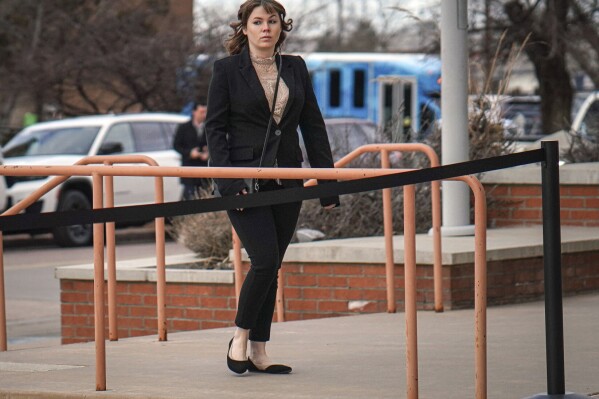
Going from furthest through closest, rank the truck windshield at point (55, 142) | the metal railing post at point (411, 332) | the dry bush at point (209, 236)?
the truck windshield at point (55, 142)
the dry bush at point (209, 236)
the metal railing post at point (411, 332)

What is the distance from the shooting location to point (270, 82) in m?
6.26

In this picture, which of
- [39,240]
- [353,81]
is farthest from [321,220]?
[353,81]

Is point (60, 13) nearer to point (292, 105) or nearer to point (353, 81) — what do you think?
point (353, 81)

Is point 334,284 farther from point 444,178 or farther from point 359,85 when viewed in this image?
point 359,85

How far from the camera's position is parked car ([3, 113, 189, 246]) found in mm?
18797

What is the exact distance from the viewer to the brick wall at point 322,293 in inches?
348

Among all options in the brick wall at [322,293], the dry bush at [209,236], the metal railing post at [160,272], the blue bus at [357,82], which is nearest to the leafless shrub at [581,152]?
the brick wall at [322,293]

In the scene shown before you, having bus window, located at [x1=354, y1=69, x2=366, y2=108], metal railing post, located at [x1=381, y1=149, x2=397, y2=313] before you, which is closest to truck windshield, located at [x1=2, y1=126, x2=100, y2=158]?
metal railing post, located at [x1=381, y1=149, x2=397, y2=313]

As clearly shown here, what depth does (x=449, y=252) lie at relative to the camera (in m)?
8.59

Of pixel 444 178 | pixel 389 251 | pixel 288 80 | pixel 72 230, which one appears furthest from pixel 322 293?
pixel 72 230

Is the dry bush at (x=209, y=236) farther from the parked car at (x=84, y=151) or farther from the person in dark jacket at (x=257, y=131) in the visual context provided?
the parked car at (x=84, y=151)

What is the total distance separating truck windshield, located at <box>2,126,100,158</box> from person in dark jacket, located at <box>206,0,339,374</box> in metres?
13.2

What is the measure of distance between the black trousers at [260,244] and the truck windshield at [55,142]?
13306 mm

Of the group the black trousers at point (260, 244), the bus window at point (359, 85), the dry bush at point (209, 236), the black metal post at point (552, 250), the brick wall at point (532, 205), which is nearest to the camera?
the black metal post at point (552, 250)
